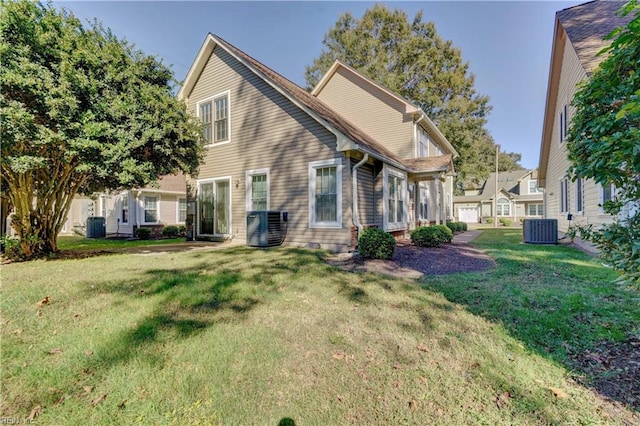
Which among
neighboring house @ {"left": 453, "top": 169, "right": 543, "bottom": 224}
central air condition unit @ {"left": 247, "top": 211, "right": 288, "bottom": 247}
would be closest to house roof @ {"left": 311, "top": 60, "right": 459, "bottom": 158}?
central air condition unit @ {"left": 247, "top": 211, "right": 288, "bottom": 247}

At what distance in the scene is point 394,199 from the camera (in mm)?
10578

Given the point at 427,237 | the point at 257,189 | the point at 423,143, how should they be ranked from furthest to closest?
the point at 423,143
the point at 257,189
the point at 427,237

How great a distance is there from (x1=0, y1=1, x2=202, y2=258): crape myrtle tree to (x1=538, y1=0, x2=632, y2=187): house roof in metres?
10.8

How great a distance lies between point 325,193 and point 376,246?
2.35 metres

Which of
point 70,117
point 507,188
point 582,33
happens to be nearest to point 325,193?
point 70,117

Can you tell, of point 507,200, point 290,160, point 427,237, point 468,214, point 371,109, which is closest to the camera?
point 290,160

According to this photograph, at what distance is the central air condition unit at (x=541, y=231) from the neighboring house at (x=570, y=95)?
751mm

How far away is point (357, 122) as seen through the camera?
1438cm

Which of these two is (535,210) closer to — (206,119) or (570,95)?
(570,95)

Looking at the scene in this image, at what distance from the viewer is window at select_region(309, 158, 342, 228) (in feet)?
27.6

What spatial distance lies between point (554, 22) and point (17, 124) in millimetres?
16403

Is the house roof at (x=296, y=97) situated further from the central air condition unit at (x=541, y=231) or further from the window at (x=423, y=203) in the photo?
the central air condition unit at (x=541, y=231)

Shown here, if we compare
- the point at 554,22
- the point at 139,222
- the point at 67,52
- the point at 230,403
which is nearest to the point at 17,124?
the point at 67,52

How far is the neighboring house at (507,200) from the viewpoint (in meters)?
34.5
